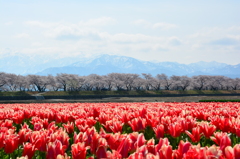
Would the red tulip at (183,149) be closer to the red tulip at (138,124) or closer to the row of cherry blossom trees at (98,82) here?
the red tulip at (138,124)

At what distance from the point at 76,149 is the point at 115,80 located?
10917cm

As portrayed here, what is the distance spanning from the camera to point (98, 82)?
359ft

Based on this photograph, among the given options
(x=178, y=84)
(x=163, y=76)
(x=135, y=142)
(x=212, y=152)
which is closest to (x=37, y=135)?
(x=135, y=142)

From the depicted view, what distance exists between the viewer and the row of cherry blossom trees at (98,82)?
10175 cm

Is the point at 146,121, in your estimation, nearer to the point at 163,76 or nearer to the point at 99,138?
the point at 99,138

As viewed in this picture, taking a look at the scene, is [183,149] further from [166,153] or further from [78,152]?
[78,152]

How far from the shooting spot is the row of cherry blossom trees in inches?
4006

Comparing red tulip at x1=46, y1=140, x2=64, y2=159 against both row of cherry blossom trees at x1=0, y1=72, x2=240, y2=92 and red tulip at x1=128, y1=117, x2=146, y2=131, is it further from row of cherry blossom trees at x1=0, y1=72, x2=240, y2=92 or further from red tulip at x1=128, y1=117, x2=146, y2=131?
row of cherry blossom trees at x1=0, y1=72, x2=240, y2=92

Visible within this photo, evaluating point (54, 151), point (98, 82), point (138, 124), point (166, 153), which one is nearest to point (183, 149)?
point (166, 153)

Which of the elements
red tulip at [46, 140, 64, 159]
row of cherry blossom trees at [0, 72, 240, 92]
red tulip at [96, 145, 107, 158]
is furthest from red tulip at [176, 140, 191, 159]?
row of cherry blossom trees at [0, 72, 240, 92]

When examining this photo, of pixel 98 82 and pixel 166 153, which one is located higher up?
pixel 98 82

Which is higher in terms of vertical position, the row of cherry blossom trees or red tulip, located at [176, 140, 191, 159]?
the row of cherry blossom trees

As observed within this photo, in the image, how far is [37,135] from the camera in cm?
313

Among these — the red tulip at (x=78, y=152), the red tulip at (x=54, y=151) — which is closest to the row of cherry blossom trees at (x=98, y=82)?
the red tulip at (x=54, y=151)
